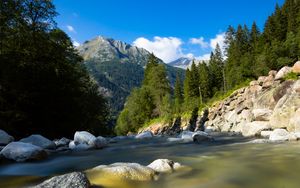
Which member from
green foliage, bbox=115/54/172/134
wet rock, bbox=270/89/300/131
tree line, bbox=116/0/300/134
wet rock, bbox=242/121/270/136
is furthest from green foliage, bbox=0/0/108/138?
green foliage, bbox=115/54/172/134

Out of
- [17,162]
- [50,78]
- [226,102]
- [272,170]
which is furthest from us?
[226,102]

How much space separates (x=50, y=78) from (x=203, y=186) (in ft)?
72.6

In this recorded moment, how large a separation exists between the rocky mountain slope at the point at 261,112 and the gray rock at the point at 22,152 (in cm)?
1362

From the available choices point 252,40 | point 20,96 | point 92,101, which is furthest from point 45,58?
point 252,40

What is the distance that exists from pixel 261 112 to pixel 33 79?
20.3m

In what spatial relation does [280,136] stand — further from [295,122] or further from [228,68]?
[228,68]

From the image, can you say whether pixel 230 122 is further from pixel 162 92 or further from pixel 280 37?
pixel 280 37

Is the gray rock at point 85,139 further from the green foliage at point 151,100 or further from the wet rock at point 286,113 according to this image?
the green foliage at point 151,100

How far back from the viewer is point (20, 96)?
2378cm

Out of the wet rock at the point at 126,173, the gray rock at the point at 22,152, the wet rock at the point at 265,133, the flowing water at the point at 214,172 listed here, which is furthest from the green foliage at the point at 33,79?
the wet rock at the point at 265,133

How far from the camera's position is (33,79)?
2588 cm

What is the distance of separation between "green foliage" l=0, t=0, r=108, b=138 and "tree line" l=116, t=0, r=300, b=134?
3198 cm

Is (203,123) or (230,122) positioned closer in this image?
(230,122)

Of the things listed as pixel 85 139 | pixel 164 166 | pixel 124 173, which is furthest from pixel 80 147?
pixel 124 173
